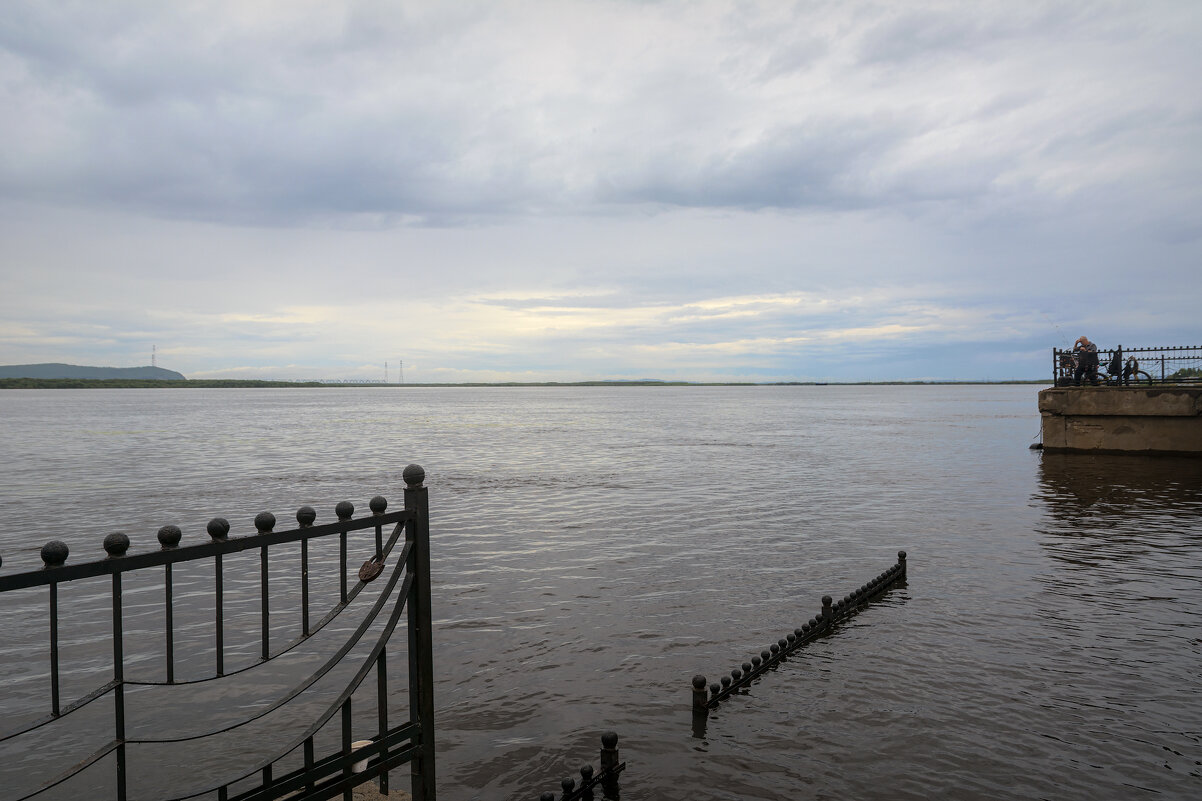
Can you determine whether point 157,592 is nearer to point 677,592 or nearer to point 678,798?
point 677,592

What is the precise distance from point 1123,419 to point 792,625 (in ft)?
86.6

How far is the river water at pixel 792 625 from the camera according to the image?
6.70 metres

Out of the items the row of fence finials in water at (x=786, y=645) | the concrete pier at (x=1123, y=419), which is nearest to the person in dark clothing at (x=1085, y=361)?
the concrete pier at (x=1123, y=419)

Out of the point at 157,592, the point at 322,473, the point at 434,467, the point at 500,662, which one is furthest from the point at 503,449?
the point at 500,662

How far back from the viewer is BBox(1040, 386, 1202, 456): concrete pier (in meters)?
27.9

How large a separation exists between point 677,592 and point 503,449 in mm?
32122

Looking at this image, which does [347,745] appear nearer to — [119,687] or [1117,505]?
[119,687]

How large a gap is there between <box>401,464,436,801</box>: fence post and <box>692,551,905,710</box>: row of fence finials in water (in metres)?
3.64

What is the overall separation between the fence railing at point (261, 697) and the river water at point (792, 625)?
1191mm

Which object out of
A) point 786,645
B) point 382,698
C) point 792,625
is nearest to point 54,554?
point 382,698

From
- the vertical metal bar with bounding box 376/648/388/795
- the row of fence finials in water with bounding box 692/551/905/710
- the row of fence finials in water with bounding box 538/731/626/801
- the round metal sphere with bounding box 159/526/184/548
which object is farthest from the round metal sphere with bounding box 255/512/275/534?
the row of fence finials in water with bounding box 692/551/905/710

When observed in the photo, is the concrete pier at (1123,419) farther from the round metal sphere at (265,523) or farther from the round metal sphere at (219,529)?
the round metal sphere at (219,529)

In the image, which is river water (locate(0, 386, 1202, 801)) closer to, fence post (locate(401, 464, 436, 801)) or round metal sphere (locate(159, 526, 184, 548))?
fence post (locate(401, 464, 436, 801))

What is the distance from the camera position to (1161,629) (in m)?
9.88
